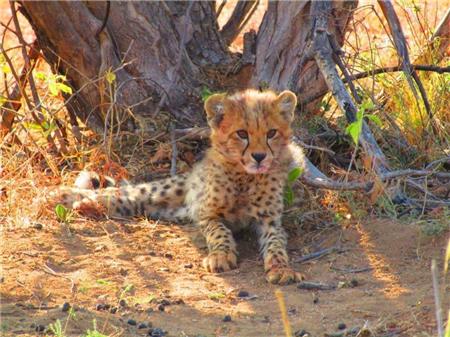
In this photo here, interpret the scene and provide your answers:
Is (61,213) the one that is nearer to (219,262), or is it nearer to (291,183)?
(219,262)

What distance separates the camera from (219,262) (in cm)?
489

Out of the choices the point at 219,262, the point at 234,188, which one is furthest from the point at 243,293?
the point at 234,188

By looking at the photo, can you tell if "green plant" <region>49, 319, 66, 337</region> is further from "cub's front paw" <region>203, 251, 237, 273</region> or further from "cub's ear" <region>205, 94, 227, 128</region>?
"cub's ear" <region>205, 94, 227, 128</region>

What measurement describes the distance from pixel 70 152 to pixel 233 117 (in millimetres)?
1592

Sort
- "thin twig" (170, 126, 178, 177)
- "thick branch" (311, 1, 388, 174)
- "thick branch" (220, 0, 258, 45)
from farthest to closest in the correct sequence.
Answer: "thick branch" (220, 0, 258, 45)
"thin twig" (170, 126, 178, 177)
"thick branch" (311, 1, 388, 174)

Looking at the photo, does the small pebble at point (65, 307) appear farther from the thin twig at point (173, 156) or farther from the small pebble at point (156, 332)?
the thin twig at point (173, 156)

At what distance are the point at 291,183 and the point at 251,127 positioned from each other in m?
0.59

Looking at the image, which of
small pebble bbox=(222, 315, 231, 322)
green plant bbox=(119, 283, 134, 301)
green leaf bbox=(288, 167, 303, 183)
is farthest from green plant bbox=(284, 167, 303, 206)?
small pebble bbox=(222, 315, 231, 322)

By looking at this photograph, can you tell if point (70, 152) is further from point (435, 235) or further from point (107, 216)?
point (435, 235)

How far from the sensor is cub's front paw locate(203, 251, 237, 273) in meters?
4.88

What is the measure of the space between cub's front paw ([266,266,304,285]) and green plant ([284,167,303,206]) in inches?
34.4

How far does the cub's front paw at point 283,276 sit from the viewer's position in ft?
15.3

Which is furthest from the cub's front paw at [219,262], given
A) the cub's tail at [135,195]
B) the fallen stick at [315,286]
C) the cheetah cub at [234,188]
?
the cub's tail at [135,195]

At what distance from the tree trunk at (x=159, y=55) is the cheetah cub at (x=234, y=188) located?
70 cm
